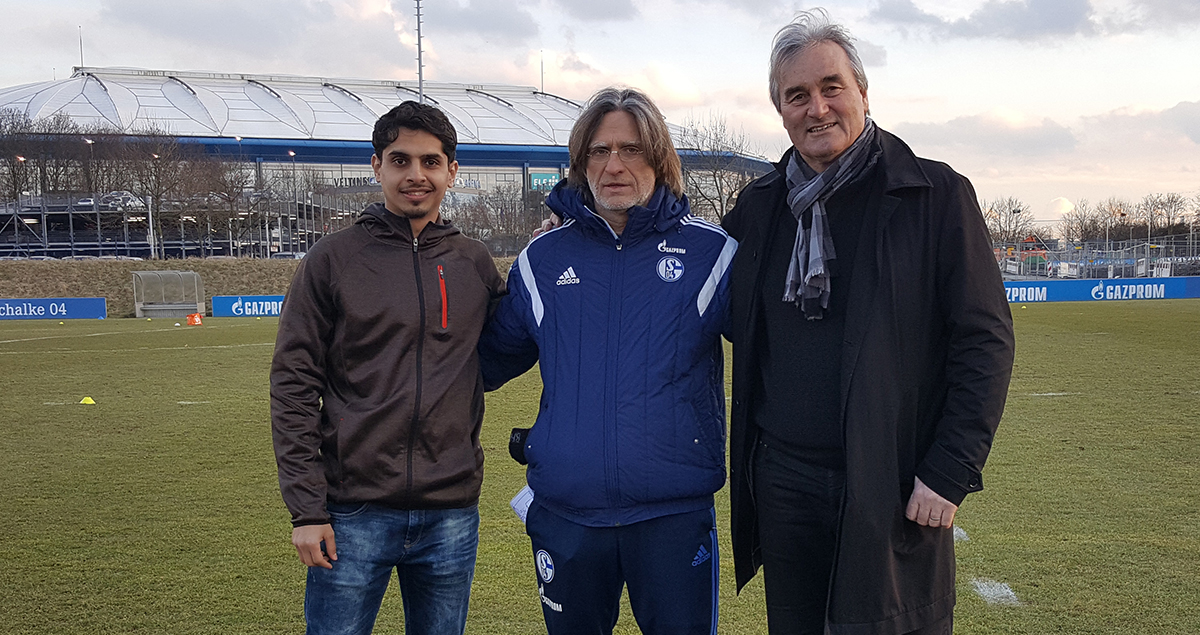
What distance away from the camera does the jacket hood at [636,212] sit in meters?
2.42

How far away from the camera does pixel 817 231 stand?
7.27 feet

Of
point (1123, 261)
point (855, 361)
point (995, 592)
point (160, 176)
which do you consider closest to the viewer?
point (855, 361)

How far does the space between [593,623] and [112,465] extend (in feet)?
19.5

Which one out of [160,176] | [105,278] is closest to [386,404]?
[105,278]

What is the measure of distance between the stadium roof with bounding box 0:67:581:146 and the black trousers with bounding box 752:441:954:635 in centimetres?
6334

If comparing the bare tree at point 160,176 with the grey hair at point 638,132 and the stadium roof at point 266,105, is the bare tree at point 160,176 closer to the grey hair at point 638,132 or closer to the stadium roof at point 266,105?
the stadium roof at point 266,105

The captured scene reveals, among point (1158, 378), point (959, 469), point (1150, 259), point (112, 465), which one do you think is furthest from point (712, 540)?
point (1150, 259)

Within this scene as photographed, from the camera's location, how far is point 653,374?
2.32 metres

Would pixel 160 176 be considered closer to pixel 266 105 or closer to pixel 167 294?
pixel 167 294

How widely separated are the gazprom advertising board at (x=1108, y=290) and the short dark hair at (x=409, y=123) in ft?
89.4

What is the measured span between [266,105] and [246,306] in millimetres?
52679

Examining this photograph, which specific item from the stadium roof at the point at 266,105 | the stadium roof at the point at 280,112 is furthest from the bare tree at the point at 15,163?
the stadium roof at the point at 266,105

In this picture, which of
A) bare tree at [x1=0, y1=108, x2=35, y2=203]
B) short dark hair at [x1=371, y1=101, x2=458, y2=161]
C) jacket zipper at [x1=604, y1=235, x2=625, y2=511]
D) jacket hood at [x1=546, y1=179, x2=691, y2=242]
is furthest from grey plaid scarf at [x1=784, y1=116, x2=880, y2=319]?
bare tree at [x1=0, y1=108, x2=35, y2=203]

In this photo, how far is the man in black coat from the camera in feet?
6.84
